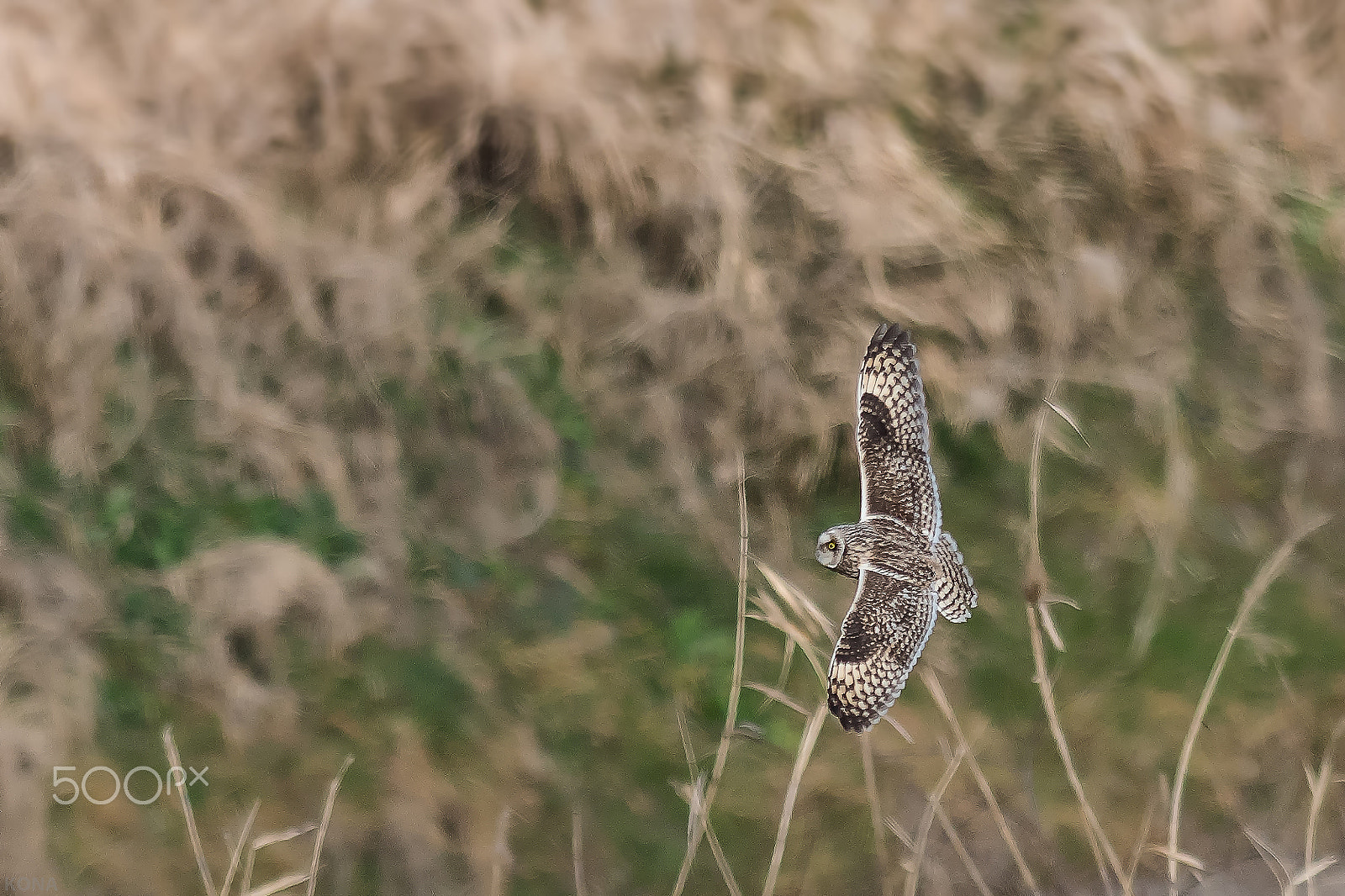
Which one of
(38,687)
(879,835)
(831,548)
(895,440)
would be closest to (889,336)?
(895,440)

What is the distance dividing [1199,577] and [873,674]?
77cm

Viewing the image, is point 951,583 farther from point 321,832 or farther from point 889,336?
point 321,832

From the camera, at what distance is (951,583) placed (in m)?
0.93

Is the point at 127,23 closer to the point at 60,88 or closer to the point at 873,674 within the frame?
the point at 60,88

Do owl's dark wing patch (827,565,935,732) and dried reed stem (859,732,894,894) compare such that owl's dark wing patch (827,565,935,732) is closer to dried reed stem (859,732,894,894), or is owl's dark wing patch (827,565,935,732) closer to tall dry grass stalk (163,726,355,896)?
dried reed stem (859,732,894,894)

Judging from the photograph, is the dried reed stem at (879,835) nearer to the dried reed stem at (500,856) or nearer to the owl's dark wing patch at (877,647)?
the owl's dark wing patch at (877,647)

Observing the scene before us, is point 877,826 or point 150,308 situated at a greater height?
point 150,308

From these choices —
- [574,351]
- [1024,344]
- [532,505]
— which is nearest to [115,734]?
[532,505]

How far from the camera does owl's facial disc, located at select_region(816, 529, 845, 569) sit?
907 millimetres

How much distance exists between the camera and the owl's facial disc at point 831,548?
2.98 feet

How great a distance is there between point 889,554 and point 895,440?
124 mm

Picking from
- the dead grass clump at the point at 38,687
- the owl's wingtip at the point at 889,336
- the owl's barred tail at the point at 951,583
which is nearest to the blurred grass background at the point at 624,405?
the dead grass clump at the point at 38,687

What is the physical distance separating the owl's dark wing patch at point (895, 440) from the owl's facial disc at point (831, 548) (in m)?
0.04

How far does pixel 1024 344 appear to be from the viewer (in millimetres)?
1555
